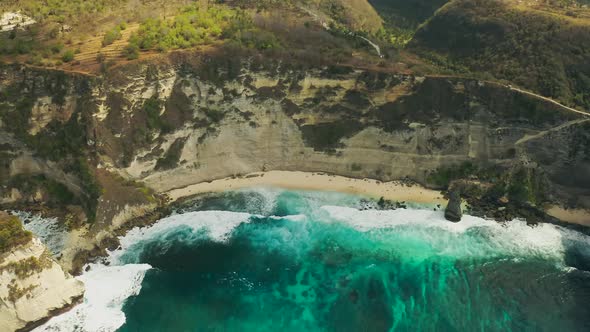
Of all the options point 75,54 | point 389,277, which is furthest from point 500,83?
point 75,54

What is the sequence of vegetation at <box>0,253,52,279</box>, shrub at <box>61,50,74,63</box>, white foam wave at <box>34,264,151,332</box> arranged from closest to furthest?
vegetation at <box>0,253,52,279</box>, white foam wave at <box>34,264,151,332</box>, shrub at <box>61,50,74,63</box>

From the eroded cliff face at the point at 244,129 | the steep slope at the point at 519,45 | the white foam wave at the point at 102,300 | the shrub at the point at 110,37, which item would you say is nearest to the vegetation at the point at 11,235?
the white foam wave at the point at 102,300

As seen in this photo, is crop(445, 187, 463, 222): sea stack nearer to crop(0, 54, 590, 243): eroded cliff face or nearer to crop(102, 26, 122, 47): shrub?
crop(0, 54, 590, 243): eroded cliff face

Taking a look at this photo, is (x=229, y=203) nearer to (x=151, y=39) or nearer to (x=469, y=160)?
(x=151, y=39)

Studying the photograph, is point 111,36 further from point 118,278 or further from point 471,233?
point 471,233

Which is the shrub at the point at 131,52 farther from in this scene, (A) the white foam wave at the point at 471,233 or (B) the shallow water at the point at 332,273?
(A) the white foam wave at the point at 471,233

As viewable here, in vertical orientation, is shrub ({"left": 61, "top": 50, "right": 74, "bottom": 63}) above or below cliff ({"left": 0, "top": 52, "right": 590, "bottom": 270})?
above

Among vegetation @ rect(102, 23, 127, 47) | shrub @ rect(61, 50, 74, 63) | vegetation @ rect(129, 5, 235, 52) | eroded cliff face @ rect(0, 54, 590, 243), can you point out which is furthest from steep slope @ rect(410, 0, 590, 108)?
shrub @ rect(61, 50, 74, 63)
